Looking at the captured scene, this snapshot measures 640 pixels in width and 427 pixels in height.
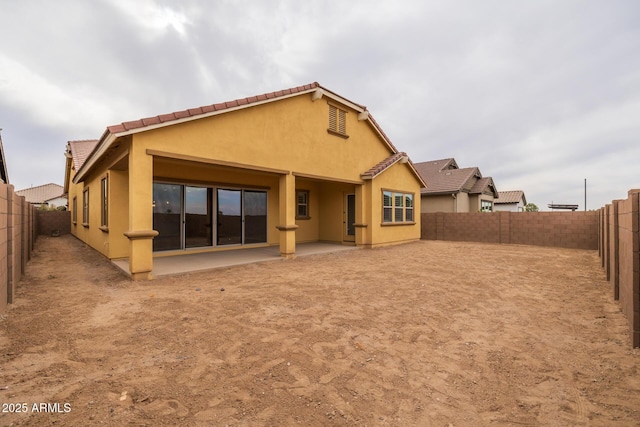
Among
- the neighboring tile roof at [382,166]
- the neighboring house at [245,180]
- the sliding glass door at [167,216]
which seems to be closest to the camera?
the neighboring house at [245,180]

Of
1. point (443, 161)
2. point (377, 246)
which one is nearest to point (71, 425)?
point (377, 246)

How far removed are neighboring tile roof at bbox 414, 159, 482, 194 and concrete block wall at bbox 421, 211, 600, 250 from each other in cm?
523

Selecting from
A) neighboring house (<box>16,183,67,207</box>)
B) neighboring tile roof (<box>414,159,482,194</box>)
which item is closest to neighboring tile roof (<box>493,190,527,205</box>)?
neighboring tile roof (<box>414,159,482,194</box>)

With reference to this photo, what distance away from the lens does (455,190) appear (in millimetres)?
21453

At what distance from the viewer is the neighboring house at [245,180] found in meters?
7.06

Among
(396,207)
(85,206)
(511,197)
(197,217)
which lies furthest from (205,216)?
(511,197)

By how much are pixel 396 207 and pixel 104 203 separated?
12.5 metres

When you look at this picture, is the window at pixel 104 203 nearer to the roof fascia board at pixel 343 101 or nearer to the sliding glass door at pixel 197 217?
the sliding glass door at pixel 197 217

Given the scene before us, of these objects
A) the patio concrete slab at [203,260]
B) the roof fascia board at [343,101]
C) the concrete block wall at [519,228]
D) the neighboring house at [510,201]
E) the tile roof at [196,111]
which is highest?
the roof fascia board at [343,101]

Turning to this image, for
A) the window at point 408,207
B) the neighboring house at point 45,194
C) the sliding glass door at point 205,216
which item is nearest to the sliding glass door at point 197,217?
the sliding glass door at point 205,216

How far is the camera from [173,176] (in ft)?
32.7

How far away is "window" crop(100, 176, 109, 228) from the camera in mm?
9312

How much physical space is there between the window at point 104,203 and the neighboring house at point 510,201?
38099 mm

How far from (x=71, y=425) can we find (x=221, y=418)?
1046 mm
